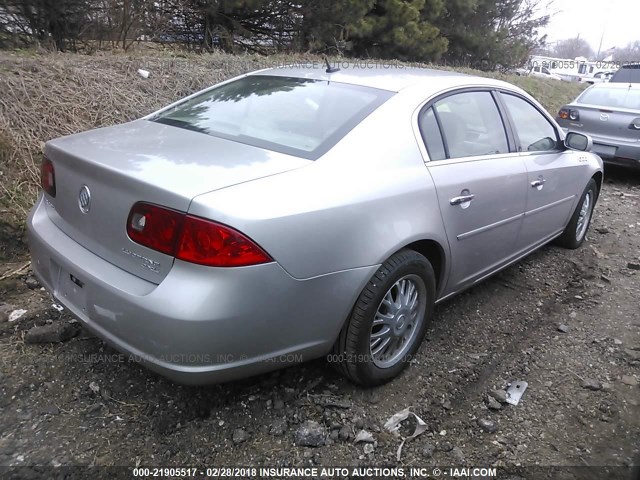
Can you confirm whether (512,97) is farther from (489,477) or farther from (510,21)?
(510,21)

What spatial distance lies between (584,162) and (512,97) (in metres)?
1.20

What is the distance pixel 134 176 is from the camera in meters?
2.11

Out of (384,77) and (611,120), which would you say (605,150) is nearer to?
(611,120)

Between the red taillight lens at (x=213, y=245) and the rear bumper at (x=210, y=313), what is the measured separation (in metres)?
0.03

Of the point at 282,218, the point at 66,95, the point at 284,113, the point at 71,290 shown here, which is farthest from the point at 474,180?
the point at 66,95

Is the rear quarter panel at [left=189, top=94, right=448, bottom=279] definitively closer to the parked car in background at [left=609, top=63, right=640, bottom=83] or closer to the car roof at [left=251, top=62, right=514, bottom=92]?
the car roof at [left=251, top=62, right=514, bottom=92]

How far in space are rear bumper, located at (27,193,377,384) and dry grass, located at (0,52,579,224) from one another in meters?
2.15

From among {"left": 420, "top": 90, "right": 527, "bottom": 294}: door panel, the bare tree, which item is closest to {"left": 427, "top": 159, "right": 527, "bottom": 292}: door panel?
{"left": 420, "top": 90, "right": 527, "bottom": 294}: door panel

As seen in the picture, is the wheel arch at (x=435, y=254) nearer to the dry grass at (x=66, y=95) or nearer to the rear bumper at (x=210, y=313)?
the rear bumper at (x=210, y=313)

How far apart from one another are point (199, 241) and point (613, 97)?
8147 millimetres

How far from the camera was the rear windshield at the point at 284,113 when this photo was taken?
2529 millimetres

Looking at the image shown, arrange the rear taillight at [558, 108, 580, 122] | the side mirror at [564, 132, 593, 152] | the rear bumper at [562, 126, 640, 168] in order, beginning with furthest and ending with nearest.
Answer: the rear taillight at [558, 108, 580, 122] → the rear bumper at [562, 126, 640, 168] → the side mirror at [564, 132, 593, 152]

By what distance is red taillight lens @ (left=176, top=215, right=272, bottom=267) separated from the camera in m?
1.93

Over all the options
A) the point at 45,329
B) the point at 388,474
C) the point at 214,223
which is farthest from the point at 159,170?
the point at 388,474
